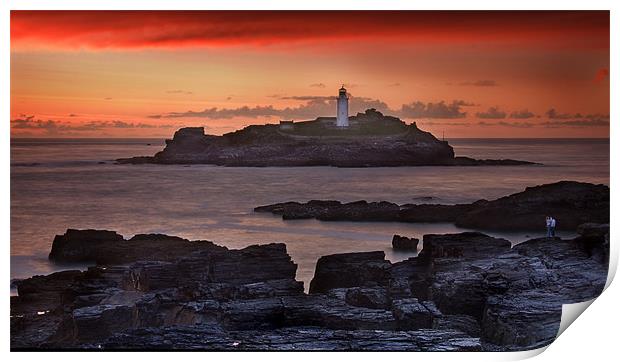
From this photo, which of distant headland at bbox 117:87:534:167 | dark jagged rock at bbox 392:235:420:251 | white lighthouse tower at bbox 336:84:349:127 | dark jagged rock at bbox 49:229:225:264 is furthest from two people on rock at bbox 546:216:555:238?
dark jagged rock at bbox 49:229:225:264

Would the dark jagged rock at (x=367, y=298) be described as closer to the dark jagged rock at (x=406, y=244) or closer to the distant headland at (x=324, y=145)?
the dark jagged rock at (x=406, y=244)

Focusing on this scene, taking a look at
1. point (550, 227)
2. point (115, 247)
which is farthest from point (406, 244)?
point (115, 247)

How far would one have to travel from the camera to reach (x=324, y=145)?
849cm

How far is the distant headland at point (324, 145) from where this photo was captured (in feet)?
26.9

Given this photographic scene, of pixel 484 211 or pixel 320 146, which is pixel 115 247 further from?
pixel 484 211

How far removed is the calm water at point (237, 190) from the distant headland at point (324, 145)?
0.25 feet

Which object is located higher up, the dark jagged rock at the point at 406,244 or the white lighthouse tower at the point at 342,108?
the white lighthouse tower at the point at 342,108

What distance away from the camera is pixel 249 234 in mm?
8078

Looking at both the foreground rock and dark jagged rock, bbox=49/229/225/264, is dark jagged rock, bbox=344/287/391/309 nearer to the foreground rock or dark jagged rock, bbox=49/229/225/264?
the foreground rock

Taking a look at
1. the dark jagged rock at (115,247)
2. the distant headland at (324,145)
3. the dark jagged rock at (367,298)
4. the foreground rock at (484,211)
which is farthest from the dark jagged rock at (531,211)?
the dark jagged rock at (115,247)

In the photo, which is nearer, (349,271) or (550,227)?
(349,271)

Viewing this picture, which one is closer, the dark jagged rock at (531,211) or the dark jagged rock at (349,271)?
the dark jagged rock at (349,271)

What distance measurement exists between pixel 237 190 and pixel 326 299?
1.29 meters

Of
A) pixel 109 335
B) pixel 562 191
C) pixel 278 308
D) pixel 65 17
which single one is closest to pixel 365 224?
pixel 278 308
